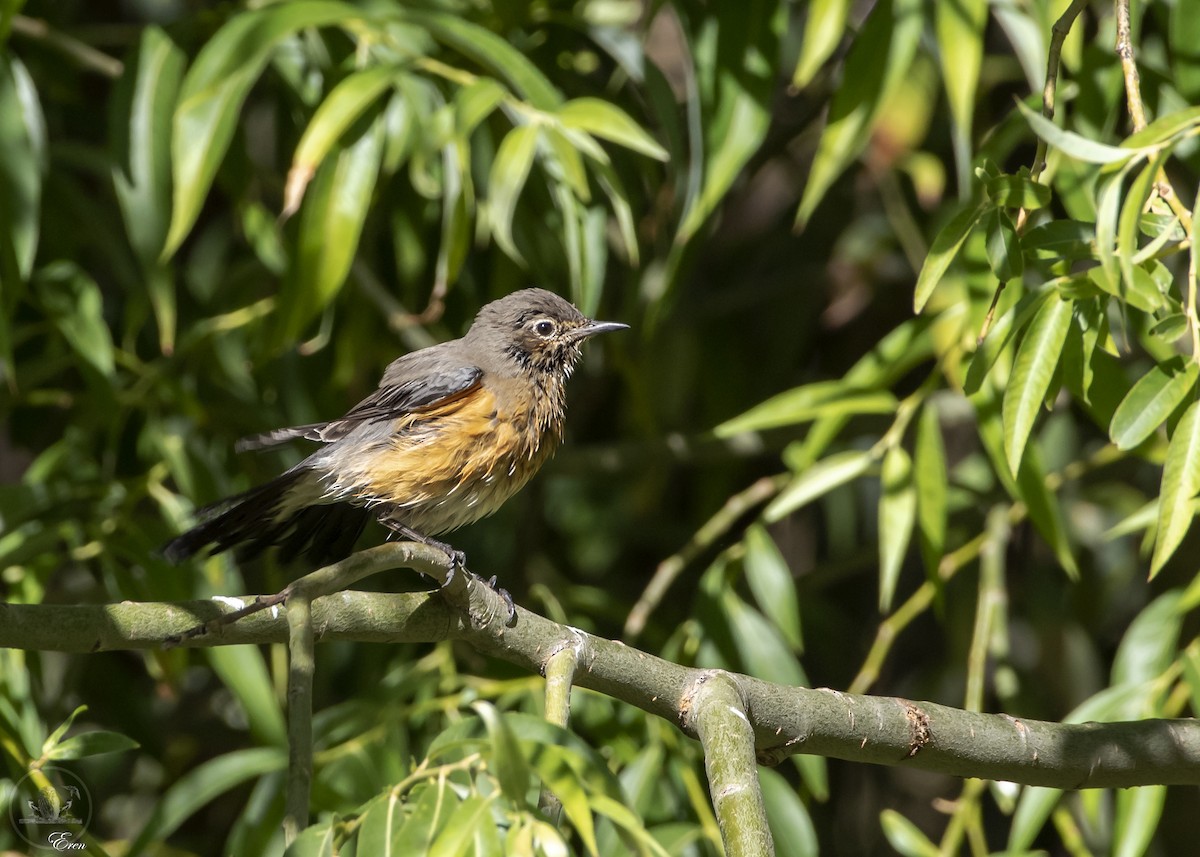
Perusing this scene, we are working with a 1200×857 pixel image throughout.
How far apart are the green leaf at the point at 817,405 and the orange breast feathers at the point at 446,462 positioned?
618 millimetres

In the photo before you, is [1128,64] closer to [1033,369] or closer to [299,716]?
[1033,369]

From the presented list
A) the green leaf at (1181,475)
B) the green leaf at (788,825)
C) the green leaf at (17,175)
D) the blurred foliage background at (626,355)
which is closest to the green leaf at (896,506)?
the blurred foliage background at (626,355)

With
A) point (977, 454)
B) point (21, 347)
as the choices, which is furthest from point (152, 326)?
point (977, 454)

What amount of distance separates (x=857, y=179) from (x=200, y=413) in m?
3.02

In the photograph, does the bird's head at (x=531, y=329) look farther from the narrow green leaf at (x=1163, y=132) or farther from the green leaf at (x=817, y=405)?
the narrow green leaf at (x=1163, y=132)

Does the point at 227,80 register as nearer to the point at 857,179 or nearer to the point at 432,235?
the point at 432,235

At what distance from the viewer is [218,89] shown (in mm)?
3336

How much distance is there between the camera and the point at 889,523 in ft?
12.1

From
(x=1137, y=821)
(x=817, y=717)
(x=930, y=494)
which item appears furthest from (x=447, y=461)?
(x=1137, y=821)

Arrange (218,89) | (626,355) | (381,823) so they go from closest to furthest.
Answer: (381,823) → (218,89) → (626,355)

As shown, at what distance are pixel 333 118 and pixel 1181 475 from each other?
2.05 metres

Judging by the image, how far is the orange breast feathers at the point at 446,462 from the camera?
3734 mm

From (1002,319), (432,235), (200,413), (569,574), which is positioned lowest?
(569,574)

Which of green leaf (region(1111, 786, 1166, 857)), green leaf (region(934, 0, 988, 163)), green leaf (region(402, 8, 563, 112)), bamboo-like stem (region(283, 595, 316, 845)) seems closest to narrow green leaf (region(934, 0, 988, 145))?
green leaf (region(934, 0, 988, 163))
